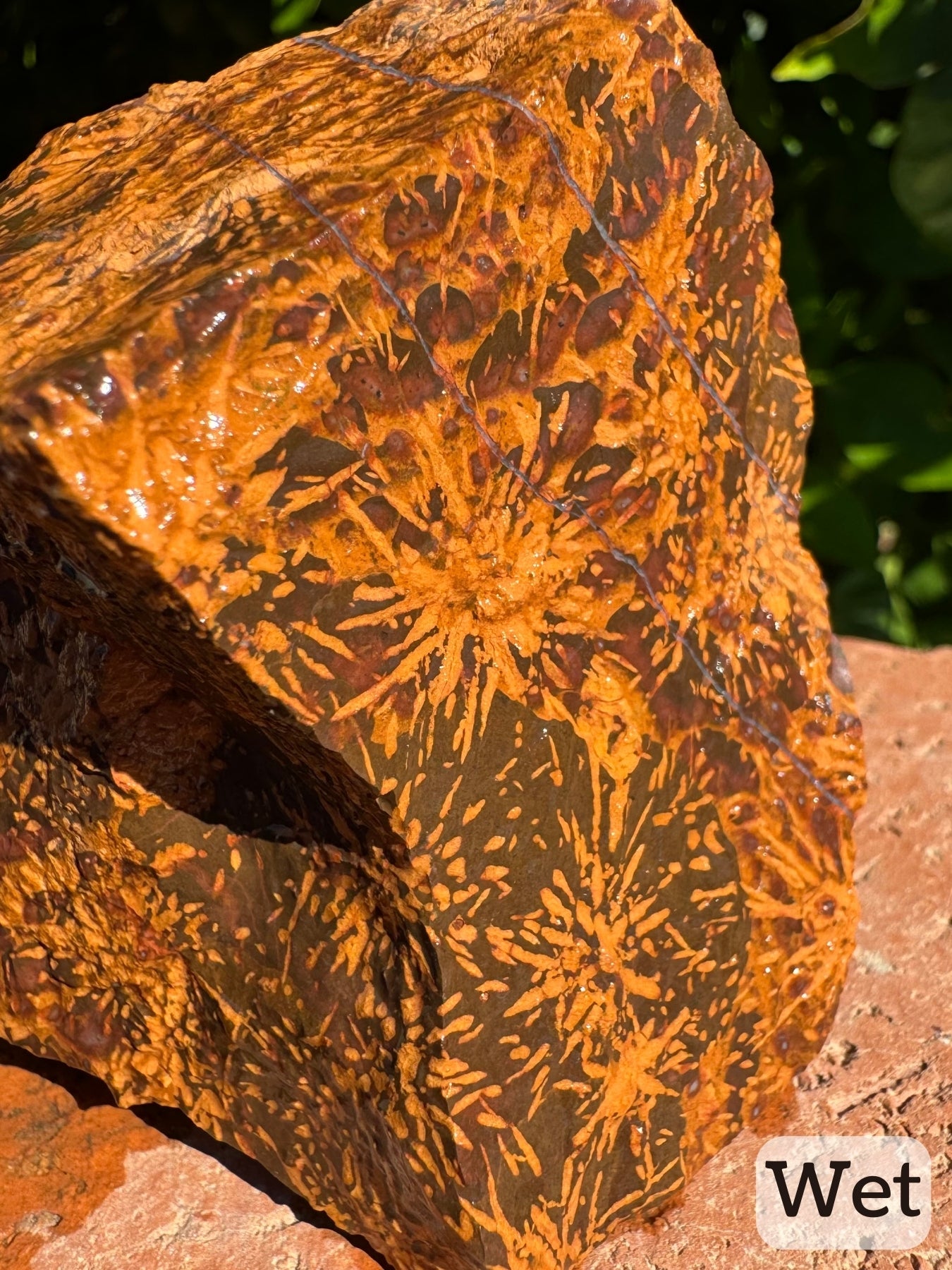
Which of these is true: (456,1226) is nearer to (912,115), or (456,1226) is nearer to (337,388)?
(337,388)

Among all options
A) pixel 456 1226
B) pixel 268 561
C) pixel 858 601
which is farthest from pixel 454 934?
pixel 858 601

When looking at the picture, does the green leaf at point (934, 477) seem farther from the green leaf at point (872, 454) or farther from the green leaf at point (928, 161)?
the green leaf at point (928, 161)

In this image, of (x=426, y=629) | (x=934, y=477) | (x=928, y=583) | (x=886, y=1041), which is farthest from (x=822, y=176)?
(x=426, y=629)

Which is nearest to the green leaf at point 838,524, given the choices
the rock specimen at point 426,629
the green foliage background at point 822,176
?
the green foliage background at point 822,176

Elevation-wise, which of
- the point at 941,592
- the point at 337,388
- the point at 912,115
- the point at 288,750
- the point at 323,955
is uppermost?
the point at 337,388

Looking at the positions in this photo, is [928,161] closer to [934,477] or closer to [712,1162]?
[934,477]

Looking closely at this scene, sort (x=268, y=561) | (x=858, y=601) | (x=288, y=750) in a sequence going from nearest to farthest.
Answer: (x=268, y=561)
(x=288, y=750)
(x=858, y=601)

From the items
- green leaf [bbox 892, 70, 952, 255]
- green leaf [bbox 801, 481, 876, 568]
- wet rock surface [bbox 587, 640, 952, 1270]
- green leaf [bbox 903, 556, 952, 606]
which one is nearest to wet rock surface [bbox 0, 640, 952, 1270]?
Answer: wet rock surface [bbox 587, 640, 952, 1270]
